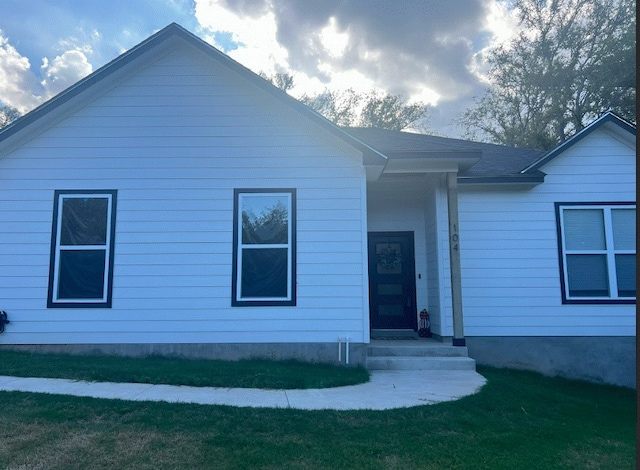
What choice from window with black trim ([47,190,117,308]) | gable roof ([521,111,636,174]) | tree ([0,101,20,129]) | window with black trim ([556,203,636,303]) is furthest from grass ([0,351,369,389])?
tree ([0,101,20,129])

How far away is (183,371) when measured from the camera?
20.1 feet

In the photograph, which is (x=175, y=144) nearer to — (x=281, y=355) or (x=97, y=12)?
(x=281, y=355)

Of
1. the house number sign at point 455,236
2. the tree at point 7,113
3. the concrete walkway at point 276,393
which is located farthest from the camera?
the tree at point 7,113

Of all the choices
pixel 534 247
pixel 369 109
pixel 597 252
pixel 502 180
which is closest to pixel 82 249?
pixel 502 180

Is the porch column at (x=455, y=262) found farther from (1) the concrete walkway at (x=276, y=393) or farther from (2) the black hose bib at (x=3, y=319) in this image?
(2) the black hose bib at (x=3, y=319)

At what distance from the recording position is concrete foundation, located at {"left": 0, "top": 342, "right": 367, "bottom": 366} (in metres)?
7.16

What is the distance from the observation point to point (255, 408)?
461cm

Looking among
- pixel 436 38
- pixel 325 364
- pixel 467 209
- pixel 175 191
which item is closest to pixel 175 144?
pixel 175 191

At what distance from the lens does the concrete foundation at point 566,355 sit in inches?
327

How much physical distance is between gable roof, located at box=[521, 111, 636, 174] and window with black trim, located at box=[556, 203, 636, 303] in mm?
897

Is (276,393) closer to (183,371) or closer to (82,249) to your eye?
(183,371)

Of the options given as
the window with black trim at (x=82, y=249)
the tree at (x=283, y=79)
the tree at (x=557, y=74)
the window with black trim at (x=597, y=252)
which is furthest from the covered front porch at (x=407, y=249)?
the tree at (x=283, y=79)

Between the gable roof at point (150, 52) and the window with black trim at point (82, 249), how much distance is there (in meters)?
1.29

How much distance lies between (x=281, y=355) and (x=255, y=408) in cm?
257
